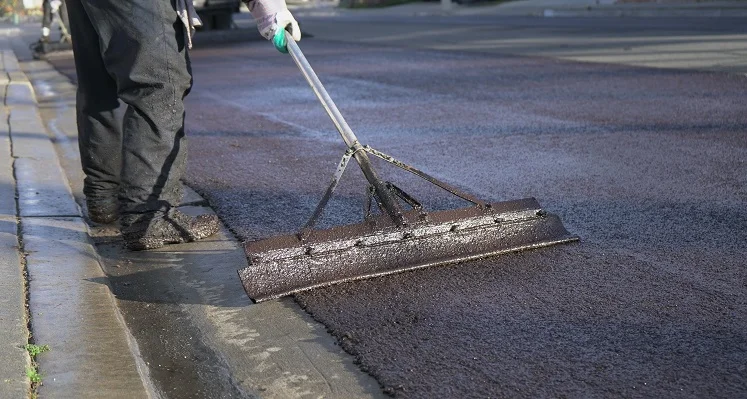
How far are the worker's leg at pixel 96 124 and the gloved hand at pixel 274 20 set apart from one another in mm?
789

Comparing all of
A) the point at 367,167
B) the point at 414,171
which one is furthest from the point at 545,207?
the point at 367,167

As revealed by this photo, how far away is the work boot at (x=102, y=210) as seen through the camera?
4.67 meters

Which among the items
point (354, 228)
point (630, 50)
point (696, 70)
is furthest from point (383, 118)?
point (630, 50)

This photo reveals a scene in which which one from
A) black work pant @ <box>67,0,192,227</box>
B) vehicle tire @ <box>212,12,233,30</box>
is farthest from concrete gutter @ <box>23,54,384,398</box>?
vehicle tire @ <box>212,12,233,30</box>

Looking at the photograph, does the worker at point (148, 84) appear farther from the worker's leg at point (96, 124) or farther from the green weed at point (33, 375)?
the green weed at point (33, 375)

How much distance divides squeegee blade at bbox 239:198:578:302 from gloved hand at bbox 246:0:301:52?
86 centimetres

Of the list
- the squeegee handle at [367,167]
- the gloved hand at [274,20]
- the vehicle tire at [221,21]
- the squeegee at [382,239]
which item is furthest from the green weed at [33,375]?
the vehicle tire at [221,21]

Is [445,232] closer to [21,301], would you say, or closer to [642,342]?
[642,342]

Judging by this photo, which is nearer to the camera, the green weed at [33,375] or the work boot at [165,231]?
the green weed at [33,375]

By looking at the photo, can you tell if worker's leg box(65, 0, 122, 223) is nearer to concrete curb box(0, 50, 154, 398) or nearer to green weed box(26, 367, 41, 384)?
concrete curb box(0, 50, 154, 398)

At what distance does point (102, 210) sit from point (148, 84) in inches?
34.7

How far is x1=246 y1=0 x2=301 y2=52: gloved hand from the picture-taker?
3.99 meters

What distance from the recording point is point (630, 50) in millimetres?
13078

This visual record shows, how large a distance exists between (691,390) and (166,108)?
7.55 feet
